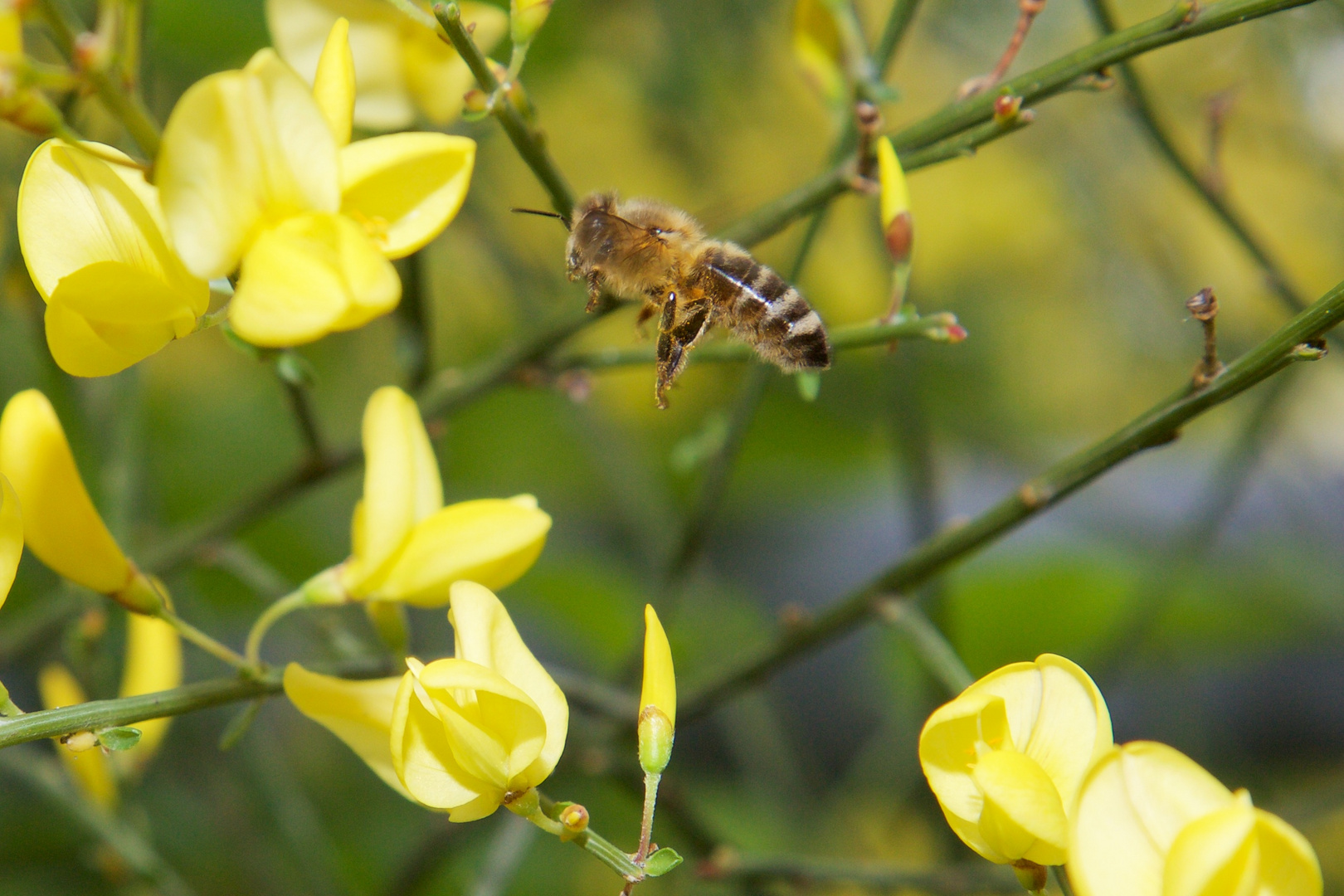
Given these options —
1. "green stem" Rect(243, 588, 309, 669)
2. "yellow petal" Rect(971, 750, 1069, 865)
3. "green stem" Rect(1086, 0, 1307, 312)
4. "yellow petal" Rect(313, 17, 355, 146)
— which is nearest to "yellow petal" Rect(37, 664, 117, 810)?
"green stem" Rect(243, 588, 309, 669)

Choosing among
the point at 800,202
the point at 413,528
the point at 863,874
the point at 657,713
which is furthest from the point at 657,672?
the point at 863,874

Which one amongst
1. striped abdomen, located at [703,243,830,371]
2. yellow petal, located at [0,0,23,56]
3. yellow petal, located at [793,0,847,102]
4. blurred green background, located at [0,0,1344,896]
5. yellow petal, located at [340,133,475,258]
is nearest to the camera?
yellow petal, located at [0,0,23,56]

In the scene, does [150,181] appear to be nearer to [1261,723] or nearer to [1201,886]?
[1201,886]

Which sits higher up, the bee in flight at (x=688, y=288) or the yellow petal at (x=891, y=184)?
the yellow petal at (x=891, y=184)

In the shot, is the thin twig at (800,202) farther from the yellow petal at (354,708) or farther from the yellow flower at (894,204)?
the yellow petal at (354,708)

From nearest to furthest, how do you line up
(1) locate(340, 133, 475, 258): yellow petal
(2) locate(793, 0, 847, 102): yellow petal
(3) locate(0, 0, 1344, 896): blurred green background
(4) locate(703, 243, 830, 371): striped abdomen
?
(1) locate(340, 133, 475, 258): yellow petal < (4) locate(703, 243, 830, 371): striped abdomen < (2) locate(793, 0, 847, 102): yellow petal < (3) locate(0, 0, 1344, 896): blurred green background

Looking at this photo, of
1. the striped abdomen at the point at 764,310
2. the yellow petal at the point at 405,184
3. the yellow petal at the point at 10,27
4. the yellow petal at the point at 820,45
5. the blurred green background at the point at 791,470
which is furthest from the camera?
the blurred green background at the point at 791,470

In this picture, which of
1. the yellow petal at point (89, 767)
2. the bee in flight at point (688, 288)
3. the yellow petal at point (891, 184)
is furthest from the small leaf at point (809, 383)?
the yellow petal at point (89, 767)

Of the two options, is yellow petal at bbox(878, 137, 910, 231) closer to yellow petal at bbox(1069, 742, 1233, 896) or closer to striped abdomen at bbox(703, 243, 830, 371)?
striped abdomen at bbox(703, 243, 830, 371)
